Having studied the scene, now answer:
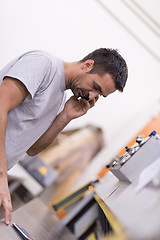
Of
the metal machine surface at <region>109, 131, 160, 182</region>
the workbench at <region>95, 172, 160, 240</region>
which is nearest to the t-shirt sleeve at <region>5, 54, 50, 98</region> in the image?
the metal machine surface at <region>109, 131, 160, 182</region>

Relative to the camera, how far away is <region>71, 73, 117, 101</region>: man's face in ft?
3.62

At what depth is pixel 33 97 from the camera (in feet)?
3.69

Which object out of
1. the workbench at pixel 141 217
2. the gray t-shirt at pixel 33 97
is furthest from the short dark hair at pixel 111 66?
the workbench at pixel 141 217

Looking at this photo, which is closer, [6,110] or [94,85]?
[6,110]

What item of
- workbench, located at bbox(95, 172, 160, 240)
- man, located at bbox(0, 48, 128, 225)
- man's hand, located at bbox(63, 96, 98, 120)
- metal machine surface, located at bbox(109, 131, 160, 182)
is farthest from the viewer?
man's hand, located at bbox(63, 96, 98, 120)

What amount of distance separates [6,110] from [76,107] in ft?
1.40

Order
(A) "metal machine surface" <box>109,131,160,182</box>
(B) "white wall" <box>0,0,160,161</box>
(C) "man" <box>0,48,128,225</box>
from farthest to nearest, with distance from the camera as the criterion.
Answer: (B) "white wall" <box>0,0,160,161</box>, (C) "man" <box>0,48,128,225</box>, (A) "metal machine surface" <box>109,131,160,182</box>

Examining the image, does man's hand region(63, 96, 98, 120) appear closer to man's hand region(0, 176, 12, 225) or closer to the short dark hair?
the short dark hair

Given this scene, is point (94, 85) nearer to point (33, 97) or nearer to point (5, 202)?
point (33, 97)

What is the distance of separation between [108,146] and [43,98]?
197 cm

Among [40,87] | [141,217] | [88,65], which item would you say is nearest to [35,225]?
[40,87]

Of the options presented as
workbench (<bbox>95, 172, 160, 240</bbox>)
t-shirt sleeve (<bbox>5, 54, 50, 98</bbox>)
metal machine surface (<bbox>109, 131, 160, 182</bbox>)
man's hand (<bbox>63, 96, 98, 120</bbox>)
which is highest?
t-shirt sleeve (<bbox>5, 54, 50, 98</bbox>)

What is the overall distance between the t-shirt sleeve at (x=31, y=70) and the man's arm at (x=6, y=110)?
0.03 meters

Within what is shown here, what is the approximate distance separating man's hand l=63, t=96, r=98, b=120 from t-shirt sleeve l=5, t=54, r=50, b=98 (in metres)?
0.27
